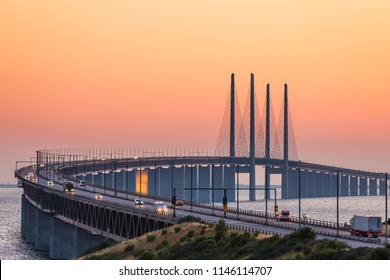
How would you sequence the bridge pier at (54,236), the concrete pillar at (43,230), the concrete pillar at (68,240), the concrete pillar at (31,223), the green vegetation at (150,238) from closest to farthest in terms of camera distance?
the green vegetation at (150,238) < the concrete pillar at (68,240) < the bridge pier at (54,236) < the concrete pillar at (43,230) < the concrete pillar at (31,223)

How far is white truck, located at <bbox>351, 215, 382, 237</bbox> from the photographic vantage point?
83.1m

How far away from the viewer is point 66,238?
146 m

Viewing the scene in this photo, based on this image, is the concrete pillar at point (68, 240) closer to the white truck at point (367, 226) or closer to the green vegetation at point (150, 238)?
the green vegetation at point (150, 238)

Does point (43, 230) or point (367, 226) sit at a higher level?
point (367, 226)

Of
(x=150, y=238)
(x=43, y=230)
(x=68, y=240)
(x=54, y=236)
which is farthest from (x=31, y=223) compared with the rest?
(x=150, y=238)

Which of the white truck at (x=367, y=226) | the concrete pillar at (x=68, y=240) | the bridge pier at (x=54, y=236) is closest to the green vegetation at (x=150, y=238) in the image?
the white truck at (x=367, y=226)

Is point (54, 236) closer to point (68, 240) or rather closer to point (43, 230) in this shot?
point (68, 240)

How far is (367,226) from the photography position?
8325cm

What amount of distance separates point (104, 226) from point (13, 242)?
38426 millimetres

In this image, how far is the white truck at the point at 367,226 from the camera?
83125 millimetres

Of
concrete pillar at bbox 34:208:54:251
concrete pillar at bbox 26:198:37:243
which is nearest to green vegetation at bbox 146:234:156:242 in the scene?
concrete pillar at bbox 34:208:54:251

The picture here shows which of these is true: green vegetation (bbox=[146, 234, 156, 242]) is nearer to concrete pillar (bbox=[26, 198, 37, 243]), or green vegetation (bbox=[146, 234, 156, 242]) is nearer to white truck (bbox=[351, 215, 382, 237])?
white truck (bbox=[351, 215, 382, 237])
